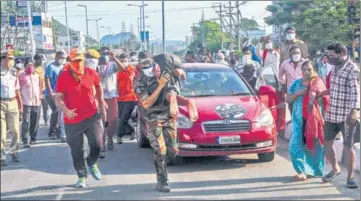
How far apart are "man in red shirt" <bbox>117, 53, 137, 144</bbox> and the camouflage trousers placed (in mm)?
3508

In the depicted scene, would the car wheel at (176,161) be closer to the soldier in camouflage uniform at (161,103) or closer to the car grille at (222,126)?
the car grille at (222,126)

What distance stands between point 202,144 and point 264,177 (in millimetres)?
987

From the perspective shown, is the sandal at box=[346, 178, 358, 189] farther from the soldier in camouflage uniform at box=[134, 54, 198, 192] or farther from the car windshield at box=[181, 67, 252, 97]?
the car windshield at box=[181, 67, 252, 97]

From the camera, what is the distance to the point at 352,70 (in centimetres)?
679

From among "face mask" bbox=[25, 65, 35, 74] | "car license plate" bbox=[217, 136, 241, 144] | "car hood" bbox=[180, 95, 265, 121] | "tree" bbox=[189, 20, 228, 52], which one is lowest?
"tree" bbox=[189, 20, 228, 52]

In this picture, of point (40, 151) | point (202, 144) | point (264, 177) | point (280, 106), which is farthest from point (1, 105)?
point (280, 106)

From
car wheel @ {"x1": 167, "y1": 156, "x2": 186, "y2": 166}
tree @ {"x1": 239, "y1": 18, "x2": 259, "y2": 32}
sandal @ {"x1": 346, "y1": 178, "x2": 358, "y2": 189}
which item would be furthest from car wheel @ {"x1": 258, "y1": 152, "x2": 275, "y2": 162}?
tree @ {"x1": 239, "y1": 18, "x2": 259, "y2": 32}

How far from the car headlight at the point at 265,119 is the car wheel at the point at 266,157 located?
49cm

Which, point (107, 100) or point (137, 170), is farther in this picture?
point (107, 100)

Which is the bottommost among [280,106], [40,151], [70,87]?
[40,151]

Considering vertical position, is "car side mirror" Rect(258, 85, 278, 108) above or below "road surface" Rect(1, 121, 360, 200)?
above

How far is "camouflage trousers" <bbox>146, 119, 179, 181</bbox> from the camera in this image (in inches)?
265

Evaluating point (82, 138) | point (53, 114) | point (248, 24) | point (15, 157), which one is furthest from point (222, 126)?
point (248, 24)

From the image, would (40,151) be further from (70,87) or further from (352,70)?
(352,70)
